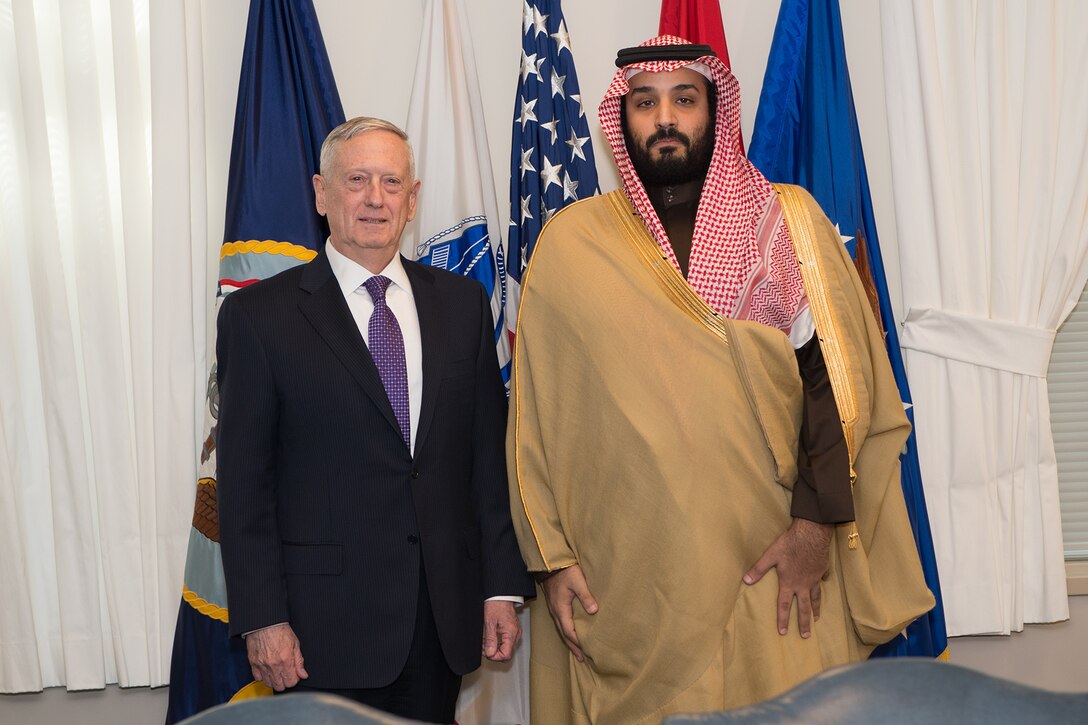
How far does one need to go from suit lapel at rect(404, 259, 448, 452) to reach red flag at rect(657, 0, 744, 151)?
1.25 meters

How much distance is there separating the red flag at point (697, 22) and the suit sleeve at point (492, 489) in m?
1.28

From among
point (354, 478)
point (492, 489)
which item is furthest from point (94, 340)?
point (492, 489)

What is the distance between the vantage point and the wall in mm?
3225

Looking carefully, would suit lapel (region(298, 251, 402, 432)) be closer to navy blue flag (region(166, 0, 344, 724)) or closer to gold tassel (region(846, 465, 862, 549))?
navy blue flag (region(166, 0, 344, 724))

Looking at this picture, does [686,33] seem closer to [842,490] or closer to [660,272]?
[660,272]

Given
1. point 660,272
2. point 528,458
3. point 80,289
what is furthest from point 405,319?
point 80,289

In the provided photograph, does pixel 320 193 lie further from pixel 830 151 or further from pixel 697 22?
pixel 830 151

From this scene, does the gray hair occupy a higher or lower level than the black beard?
higher

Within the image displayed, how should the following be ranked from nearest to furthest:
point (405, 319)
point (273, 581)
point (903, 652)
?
point (273, 581) < point (405, 319) < point (903, 652)

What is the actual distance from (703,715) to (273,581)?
1.29 m

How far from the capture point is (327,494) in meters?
2.17

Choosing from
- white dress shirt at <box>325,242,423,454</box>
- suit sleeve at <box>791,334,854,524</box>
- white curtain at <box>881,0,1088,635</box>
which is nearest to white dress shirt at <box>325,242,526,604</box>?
white dress shirt at <box>325,242,423,454</box>

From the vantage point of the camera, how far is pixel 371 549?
217 cm

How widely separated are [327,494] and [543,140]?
1398 mm
